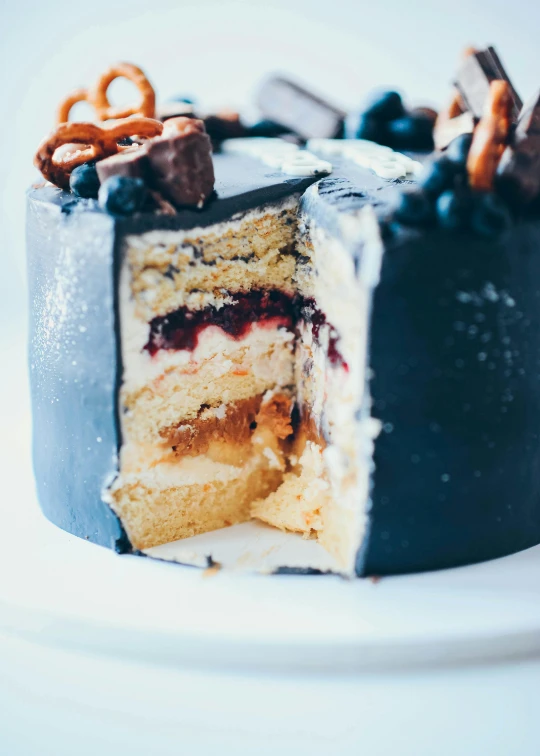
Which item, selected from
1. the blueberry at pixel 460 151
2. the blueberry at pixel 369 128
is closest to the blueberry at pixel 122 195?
the blueberry at pixel 460 151

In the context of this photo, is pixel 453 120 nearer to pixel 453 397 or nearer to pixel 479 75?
pixel 479 75

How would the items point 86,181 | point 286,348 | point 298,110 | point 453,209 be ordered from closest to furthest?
point 453,209 < point 86,181 < point 286,348 < point 298,110

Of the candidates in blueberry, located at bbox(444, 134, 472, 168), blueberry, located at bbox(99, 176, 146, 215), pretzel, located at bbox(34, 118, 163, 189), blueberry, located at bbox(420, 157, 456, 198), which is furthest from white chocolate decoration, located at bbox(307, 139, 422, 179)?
blueberry, located at bbox(99, 176, 146, 215)

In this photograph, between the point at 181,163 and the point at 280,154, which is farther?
the point at 280,154

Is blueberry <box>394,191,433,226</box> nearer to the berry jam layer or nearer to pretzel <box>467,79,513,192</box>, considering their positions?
pretzel <box>467,79,513,192</box>

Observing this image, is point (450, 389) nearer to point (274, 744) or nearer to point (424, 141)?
point (274, 744)

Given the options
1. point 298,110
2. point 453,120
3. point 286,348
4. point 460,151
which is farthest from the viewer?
point 298,110

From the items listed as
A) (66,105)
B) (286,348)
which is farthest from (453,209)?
(66,105)
